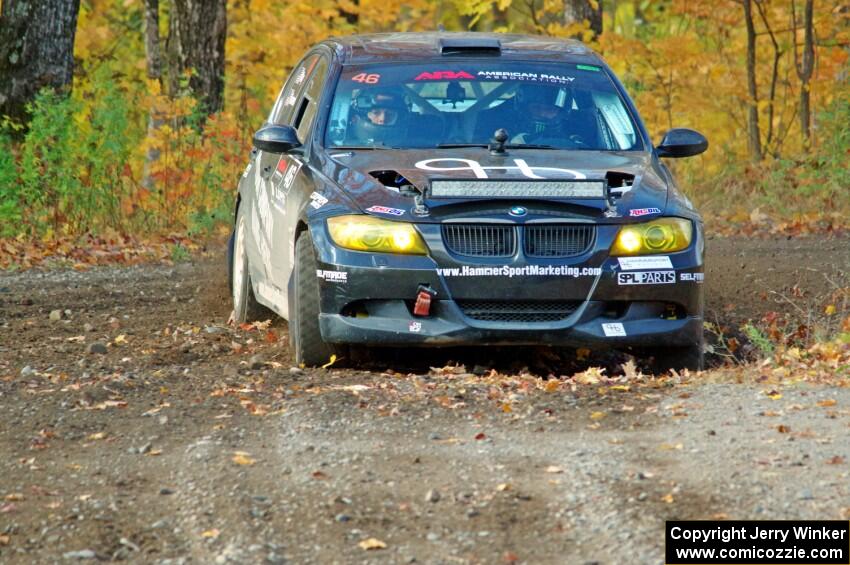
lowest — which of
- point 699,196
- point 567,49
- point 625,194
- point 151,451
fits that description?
point 699,196

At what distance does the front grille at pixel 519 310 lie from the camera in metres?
7.36

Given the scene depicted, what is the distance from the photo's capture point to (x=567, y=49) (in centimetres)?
916

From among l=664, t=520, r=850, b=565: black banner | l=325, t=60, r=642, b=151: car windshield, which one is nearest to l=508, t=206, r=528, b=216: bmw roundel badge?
l=325, t=60, r=642, b=151: car windshield

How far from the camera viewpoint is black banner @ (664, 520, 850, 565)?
4.56 meters

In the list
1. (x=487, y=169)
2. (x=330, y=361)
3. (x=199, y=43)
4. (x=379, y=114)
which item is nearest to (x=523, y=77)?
(x=379, y=114)

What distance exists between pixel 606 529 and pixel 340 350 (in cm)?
307

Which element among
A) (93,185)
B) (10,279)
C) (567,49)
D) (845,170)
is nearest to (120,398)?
(567,49)

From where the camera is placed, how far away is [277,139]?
8.32 m

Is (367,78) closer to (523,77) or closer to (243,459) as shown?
(523,77)

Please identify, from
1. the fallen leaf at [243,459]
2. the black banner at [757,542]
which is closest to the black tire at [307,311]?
the fallen leaf at [243,459]

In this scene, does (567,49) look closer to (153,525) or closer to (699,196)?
(153,525)

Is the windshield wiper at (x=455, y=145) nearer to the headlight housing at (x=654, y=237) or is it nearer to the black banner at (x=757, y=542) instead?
the headlight housing at (x=654, y=237)

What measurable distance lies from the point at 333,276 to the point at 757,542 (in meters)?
3.19

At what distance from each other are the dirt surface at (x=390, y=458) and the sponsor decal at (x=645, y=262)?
593mm
